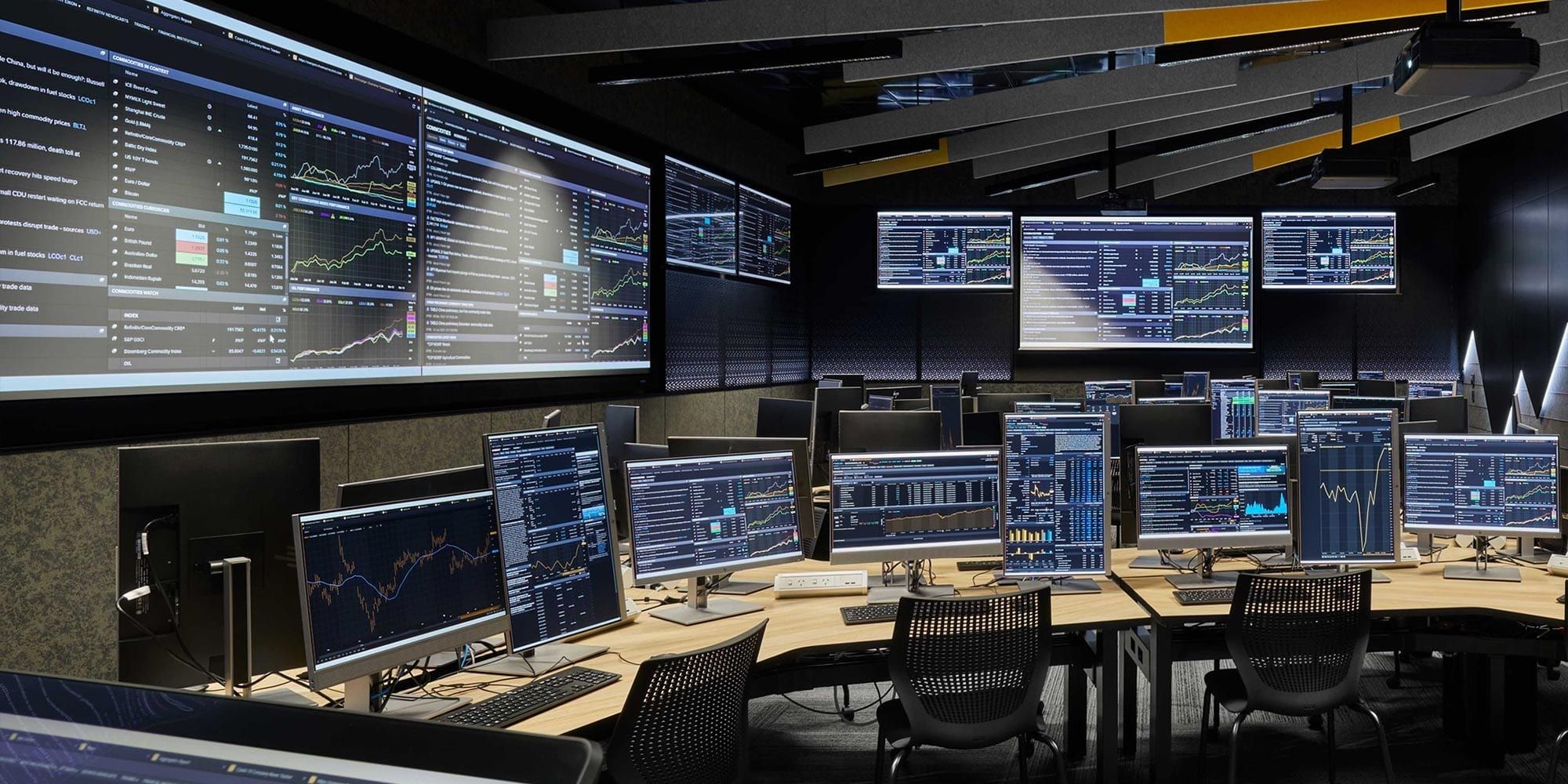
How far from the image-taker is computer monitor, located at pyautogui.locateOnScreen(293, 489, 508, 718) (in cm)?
212

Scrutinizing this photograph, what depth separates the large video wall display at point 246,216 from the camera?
2.88 metres

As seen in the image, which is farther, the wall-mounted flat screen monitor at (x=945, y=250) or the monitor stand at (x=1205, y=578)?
the wall-mounted flat screen monitor at (x=945, y=250)

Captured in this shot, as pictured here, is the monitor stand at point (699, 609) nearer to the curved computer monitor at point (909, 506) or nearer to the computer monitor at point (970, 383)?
the curved computer monitor at point (909, 506)

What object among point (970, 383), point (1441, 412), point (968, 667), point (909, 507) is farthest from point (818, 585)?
point (970, 383)

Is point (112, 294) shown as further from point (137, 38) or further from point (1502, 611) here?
point (1502, 611)

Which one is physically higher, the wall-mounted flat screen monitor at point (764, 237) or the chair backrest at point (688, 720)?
the wall-mounted flat screen monitor at point (764, 237)


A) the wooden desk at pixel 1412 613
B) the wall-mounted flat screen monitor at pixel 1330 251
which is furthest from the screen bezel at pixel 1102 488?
the wall-mounted flat screen monitor at pixel 1330 251

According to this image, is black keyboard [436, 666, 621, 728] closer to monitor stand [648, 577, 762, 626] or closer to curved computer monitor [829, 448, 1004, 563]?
monitor stand [648, 577, 762, 626]

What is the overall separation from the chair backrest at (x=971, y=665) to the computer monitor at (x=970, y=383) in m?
6.41

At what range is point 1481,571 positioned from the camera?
3928 millimetres

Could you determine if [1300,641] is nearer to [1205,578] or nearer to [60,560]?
[1205,578]

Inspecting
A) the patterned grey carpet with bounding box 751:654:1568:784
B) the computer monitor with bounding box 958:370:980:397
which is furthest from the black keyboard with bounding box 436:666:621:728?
the computer monitor with bounding box 958:370:980:397

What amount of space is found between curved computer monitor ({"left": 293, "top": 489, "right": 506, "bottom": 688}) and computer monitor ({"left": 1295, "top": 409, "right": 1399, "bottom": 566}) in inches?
118

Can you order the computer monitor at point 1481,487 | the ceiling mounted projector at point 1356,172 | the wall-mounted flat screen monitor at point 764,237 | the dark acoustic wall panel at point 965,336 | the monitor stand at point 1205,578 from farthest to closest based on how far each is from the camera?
the dark acoustic wall panel at point 965,336 < the wall-mounted flat screen monitor at point 764,237 < the ceiling mounted projector at point 1356,172 < the computer monitor at point 1481,487 < the monitor stand at point 1205,578
